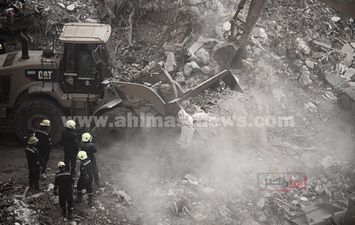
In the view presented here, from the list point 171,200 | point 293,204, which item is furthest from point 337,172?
point 171,200

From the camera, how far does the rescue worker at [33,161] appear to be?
21.2ft

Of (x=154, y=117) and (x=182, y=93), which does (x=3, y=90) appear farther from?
(x=182, y=93)

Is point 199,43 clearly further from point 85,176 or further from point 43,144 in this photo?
point 85,176

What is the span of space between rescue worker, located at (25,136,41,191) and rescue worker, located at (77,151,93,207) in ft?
2.40

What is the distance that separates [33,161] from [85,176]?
0.91m

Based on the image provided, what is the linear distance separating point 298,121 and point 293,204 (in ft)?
9.67

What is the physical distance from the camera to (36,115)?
25.2ft

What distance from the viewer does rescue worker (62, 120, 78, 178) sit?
6879 mm

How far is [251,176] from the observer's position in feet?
24.2

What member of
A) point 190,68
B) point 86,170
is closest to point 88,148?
point 86,170

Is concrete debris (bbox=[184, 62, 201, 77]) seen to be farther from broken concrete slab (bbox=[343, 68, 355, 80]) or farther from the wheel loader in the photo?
broken concrete slab (bbox=[343, 68, 355, 80])

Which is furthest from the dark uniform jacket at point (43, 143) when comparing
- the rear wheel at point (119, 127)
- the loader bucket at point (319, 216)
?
the loader bucket at point (319, 216)

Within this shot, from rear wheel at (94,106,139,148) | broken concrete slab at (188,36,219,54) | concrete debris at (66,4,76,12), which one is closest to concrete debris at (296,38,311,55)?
broken concrete slab at (188,36,219,54)

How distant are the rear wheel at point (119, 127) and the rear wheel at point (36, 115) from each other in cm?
76
